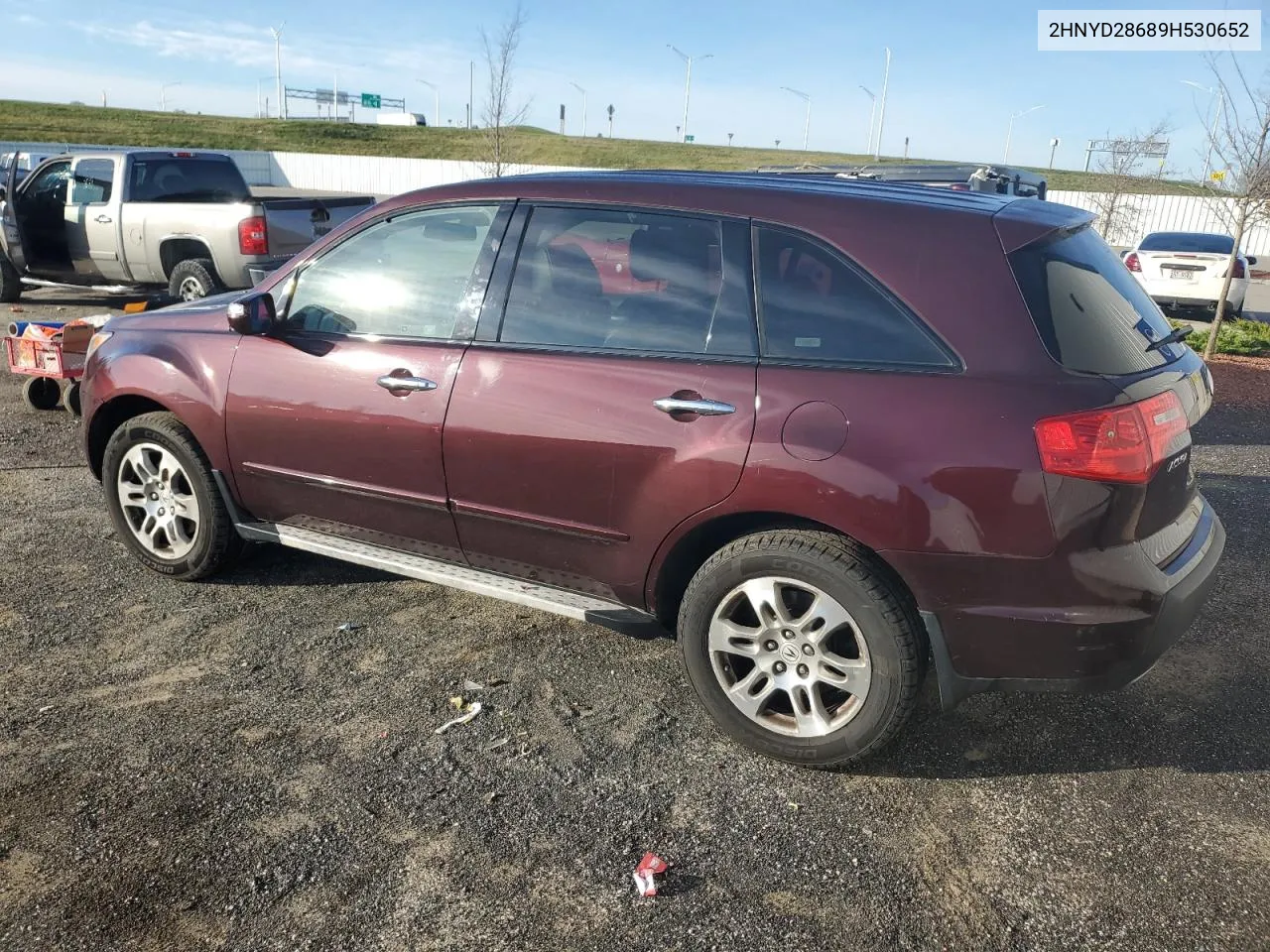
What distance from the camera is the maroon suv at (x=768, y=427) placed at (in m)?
2.87

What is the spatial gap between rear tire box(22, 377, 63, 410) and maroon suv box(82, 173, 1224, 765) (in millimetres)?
4607

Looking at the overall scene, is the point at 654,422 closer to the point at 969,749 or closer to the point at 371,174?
the point at 969,749

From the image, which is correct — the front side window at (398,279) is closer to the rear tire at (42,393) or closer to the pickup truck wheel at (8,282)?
the rear tire at (42,393)

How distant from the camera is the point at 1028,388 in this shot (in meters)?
2.84

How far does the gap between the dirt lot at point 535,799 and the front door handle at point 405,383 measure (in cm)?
106

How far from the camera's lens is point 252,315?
403cm

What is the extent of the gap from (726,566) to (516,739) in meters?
0.93

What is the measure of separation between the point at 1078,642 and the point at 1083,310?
0.99 meters

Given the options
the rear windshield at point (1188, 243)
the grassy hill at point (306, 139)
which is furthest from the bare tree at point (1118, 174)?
the grassy hill at point (306, 139)

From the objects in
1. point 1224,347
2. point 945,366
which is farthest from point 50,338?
point 1224,347

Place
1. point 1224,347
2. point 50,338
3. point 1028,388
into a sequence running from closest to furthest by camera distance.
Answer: point 1028,388 → point 50,338 → point 1224,347

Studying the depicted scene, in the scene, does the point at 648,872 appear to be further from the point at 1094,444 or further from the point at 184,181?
the point at 184,181

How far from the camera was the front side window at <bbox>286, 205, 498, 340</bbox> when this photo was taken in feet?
12.5

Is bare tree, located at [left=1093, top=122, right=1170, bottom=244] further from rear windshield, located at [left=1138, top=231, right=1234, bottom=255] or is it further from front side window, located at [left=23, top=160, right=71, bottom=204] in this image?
front side window, located at [left=23, top=160, right=71, bottom=204]
